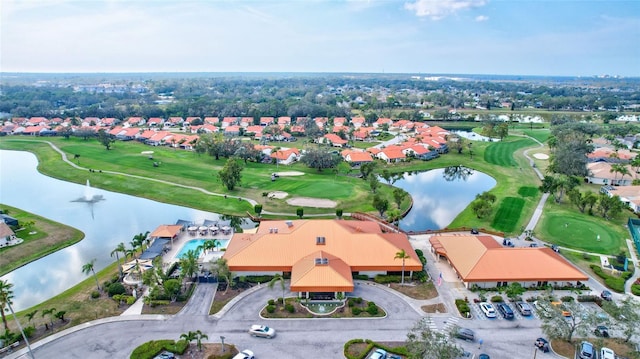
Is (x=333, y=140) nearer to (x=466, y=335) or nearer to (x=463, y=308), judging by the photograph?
(x=463, y=308)

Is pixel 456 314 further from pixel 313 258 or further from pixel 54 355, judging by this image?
pixel 54 355

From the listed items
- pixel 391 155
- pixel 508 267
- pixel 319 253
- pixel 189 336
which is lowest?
pixel 189 336

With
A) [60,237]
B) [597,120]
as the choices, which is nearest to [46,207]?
[60,237]

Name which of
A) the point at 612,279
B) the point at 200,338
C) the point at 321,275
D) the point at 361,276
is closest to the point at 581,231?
the point at 612,279

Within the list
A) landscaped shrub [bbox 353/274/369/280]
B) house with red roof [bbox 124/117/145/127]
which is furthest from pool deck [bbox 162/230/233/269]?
house with red roof [bbox 124/117/145/127]

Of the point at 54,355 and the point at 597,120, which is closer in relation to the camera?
the point at 54,355

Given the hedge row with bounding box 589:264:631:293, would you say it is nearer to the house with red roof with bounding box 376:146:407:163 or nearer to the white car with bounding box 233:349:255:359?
the white car with bounding box 233:349:255:359
